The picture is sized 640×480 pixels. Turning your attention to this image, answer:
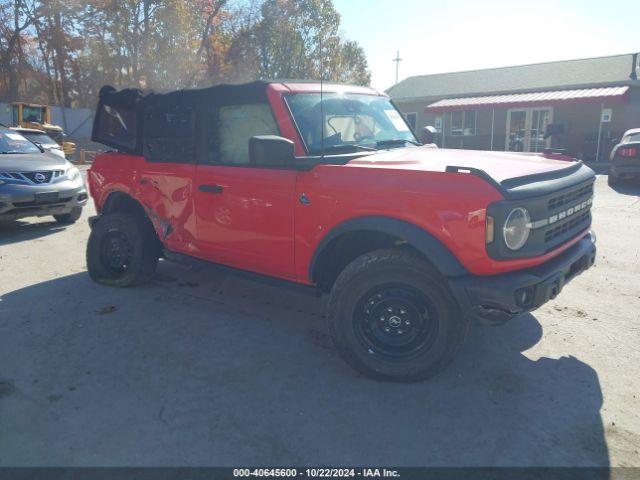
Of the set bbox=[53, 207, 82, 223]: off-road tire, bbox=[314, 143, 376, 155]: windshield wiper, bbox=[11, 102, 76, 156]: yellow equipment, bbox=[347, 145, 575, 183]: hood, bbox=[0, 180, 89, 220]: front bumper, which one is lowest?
bbox=[53, 207, 82, 223]: off-road tire

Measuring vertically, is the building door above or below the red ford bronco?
above

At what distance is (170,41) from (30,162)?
27.2 m

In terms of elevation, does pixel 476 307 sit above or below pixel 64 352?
above

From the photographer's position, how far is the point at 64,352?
12.1ft

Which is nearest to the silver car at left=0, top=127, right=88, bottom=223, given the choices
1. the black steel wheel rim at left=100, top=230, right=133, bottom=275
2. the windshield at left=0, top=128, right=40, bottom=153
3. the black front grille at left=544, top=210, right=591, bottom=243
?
the windshield at left=0, top=128, right=40, bottom=153

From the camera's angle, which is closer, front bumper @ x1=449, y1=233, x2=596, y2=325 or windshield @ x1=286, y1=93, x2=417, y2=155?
front bumper @ x1=449, y1=233, x2=596, y2=325

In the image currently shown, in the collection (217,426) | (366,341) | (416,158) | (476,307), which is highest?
(416,158)

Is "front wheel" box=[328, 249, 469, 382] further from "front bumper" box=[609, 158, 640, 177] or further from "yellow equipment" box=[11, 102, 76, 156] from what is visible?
"yellow equipment" box=[11, 102, 76, 156]

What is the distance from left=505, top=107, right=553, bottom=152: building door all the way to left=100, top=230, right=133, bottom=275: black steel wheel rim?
21015 mm

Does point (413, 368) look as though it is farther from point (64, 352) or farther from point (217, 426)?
point (64, 352)

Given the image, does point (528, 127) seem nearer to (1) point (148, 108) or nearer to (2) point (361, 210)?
(1) point (148, 108)

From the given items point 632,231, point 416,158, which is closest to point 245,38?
point 632,231

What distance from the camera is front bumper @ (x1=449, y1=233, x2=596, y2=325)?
2.79m

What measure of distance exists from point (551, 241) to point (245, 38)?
32.8 meters
